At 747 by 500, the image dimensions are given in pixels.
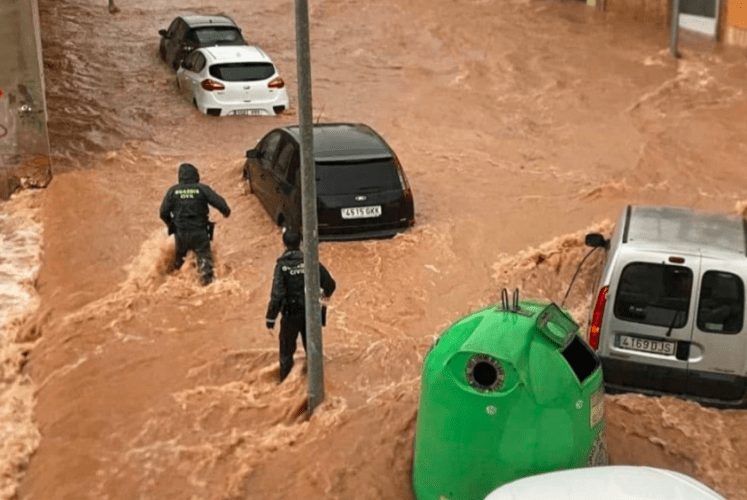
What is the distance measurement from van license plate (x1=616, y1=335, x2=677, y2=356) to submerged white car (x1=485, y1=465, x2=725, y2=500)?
3.04 metres

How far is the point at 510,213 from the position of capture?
1536cm

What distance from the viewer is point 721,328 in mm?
9000

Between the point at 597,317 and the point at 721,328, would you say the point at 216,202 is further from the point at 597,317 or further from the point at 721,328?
the point at 721,328

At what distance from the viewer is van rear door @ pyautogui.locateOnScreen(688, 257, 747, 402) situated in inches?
354

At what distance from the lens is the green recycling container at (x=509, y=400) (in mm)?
6875

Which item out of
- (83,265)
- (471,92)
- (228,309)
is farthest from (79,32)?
(228,309)

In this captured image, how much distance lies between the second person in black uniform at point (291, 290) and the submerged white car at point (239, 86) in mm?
10061

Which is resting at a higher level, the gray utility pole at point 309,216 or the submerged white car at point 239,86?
the gray utility pole at point 309,216

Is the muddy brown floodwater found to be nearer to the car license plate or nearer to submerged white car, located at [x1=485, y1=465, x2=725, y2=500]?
the car license plate

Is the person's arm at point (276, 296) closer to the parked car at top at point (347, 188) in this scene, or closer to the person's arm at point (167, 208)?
the person's arm at point (167, 208)

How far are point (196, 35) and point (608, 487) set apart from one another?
18.0 m

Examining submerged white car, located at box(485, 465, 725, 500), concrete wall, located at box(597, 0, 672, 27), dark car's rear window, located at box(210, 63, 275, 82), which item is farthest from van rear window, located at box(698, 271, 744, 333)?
concrete wall, located at box(597, 0, 672, 27)

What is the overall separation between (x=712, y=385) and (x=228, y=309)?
5372mm

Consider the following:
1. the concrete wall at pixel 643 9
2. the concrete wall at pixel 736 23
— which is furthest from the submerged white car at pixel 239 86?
the concrete wall at pixel 643 9
